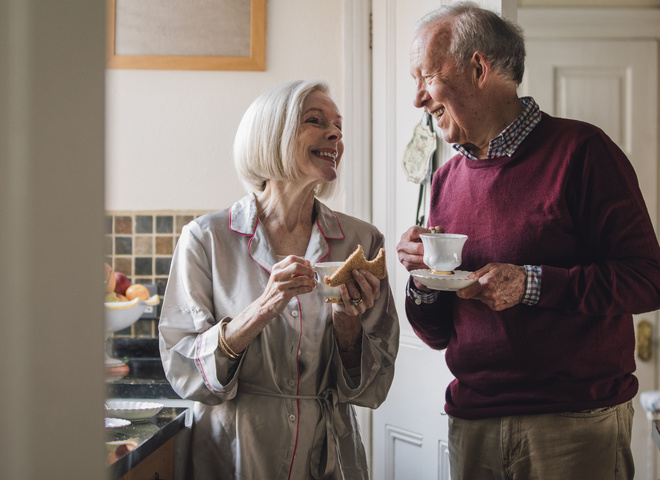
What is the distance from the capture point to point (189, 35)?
277 cm

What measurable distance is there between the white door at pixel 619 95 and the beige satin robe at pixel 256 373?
6.21 feet

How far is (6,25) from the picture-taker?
8.2 inches

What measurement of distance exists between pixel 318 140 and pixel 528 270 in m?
0.69

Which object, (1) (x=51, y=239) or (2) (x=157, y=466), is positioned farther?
(2) (x=157, y=466)

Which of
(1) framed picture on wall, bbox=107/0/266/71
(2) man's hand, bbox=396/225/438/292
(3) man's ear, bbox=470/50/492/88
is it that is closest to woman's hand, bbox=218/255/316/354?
(2) man's hand, bbox=396/225/438/292

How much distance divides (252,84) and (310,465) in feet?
6.17

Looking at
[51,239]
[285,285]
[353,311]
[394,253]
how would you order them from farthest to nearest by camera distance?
[394,253] < [353,311] < [285,285] < [51,239]

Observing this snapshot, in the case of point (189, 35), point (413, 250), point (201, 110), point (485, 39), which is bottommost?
point (413, 250)

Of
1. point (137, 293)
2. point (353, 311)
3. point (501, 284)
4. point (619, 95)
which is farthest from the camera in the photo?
point (619, 95)

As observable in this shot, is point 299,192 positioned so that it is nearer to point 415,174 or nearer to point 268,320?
point 268,320

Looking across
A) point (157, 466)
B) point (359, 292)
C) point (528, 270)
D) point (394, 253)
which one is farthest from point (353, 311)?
point (394, 253)

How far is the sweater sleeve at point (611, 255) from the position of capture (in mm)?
1226

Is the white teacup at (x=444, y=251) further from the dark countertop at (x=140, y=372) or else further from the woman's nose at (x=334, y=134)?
the dark countertop at (x=140, y=372)

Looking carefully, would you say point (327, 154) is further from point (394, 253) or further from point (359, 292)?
point (394, 253)
